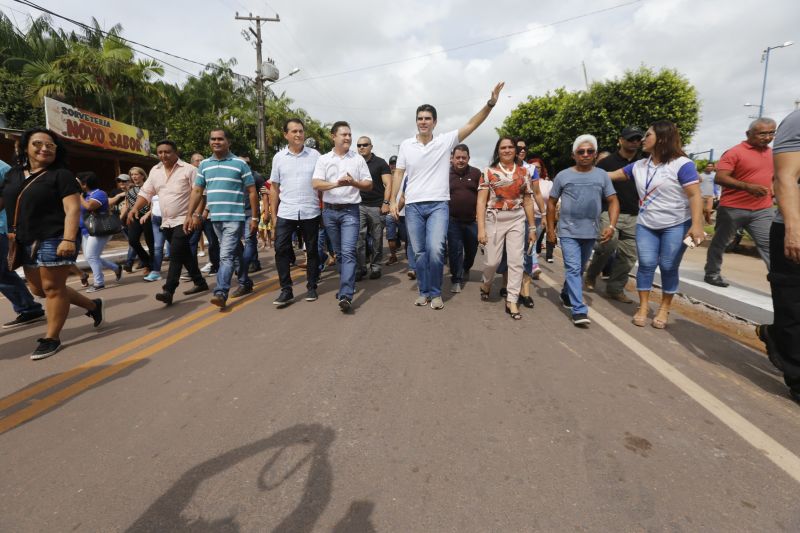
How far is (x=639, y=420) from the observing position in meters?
2.24

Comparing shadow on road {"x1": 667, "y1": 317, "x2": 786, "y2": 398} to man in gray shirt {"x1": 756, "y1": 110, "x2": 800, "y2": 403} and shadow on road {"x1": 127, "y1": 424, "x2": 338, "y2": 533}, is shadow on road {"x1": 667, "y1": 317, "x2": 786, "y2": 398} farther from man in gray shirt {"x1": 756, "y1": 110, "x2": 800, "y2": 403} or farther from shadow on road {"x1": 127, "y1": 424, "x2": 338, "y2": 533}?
shadow on road {"x1": 127, "y1": 424, "x2": 338, "y2": 533}

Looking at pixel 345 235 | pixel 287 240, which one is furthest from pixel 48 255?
pixel 345 235

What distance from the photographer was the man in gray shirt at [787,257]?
92.0 inches

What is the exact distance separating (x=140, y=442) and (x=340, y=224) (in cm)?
298

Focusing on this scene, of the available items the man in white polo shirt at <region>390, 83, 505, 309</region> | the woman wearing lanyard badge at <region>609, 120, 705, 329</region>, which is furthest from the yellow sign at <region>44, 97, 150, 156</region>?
the woman wearing lanyard badge at <region>609, 120, 705, 329</region>

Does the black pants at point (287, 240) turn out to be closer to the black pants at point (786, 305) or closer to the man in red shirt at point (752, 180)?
the black pants at point (786, 305)

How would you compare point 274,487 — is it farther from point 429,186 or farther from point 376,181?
point 376,181

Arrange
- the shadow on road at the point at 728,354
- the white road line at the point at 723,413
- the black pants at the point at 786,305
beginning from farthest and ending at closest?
1. the shadow on road at the point at 728,354
2. the black pants at the point at 786,305
3. the white road line at the point at 723,413

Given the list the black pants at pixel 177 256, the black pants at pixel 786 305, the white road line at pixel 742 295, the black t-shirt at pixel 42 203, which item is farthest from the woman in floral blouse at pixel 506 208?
the black t-shirt at pixel 42 203

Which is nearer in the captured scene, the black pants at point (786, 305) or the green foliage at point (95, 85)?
the black pants at point (786, 305)

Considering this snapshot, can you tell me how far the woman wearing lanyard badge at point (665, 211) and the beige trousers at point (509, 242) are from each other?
113cm

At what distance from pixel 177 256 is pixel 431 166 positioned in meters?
3.19

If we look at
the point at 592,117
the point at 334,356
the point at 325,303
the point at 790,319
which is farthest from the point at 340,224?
the point at 592,117

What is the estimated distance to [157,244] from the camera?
664cm
